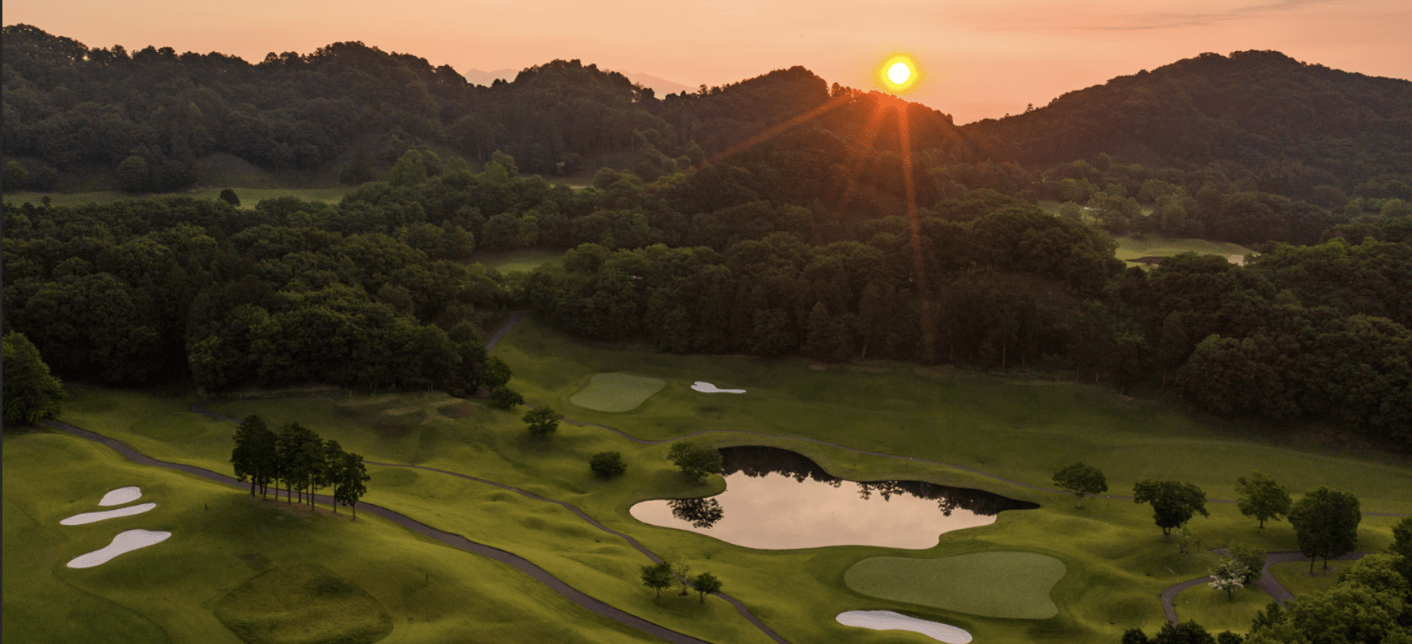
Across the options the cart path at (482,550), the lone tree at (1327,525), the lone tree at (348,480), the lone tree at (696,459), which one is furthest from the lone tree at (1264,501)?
the lone tree at (348,480)

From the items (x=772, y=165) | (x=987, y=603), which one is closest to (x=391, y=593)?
(x=987, y=603)

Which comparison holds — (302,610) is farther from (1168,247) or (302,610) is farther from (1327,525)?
(1168,247)

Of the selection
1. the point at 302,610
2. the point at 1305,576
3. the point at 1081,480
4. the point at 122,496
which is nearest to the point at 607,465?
the point at 302,610

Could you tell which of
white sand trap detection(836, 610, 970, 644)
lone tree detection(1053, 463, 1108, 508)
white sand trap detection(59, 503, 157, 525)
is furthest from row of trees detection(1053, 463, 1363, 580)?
white sand trap detection(59, 503, 157, 525)

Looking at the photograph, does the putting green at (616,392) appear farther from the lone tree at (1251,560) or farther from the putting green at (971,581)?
the lone tree at (1251,560)

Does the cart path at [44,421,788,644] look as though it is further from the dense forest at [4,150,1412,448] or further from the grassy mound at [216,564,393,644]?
the dense forest at [4,150,1412,448]

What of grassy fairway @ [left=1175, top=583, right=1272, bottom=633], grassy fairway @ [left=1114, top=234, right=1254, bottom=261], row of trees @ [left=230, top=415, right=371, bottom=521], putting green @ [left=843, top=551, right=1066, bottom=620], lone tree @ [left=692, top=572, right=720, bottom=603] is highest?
grassy fairway @ [left=1114, top=234, right=1254, bottom=261]
